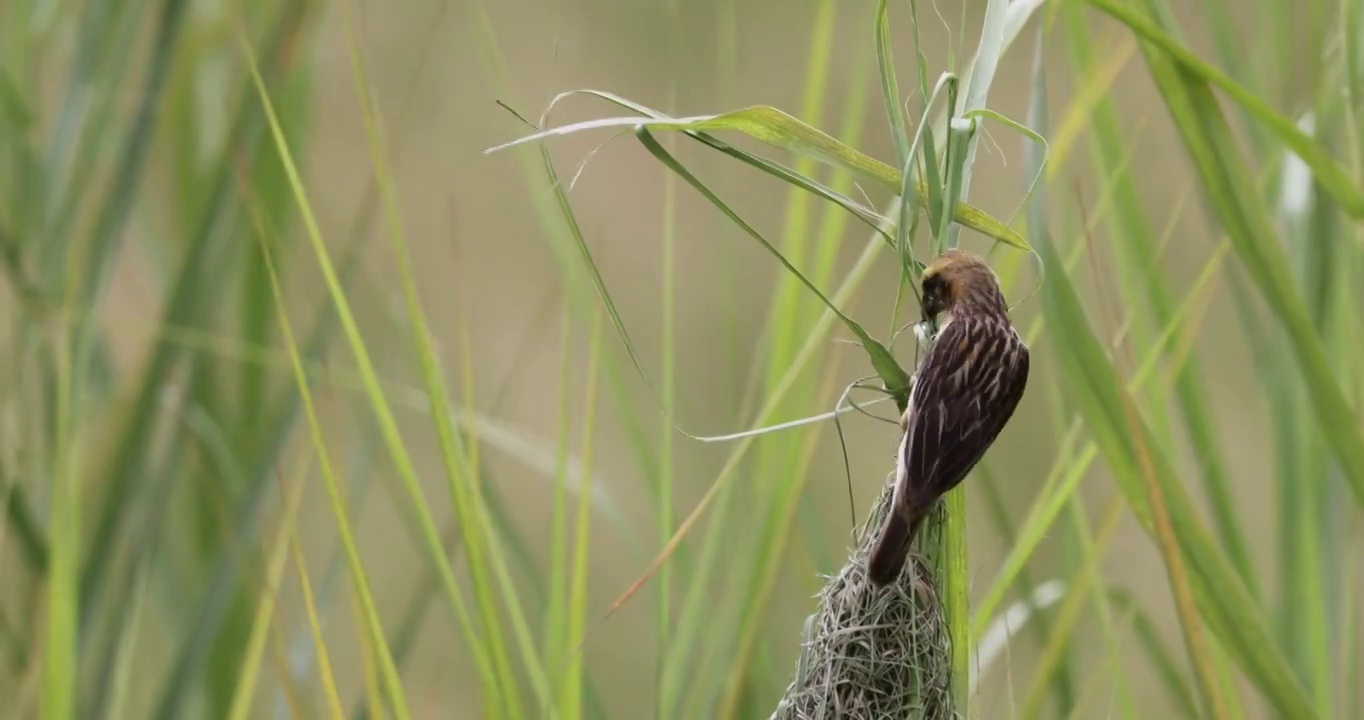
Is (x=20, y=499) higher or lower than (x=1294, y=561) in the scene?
lower

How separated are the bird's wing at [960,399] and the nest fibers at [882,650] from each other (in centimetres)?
5

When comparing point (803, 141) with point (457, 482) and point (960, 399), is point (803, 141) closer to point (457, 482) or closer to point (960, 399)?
point (960, 399)

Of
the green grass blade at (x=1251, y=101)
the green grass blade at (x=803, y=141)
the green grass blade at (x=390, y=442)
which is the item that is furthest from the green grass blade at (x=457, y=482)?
the green grass blade at (x=1251, y=101)

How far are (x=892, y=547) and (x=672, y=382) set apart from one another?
14.2 inches

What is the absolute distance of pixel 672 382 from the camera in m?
0.76

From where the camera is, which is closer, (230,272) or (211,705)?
(211,705)

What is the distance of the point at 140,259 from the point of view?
5.72 feet

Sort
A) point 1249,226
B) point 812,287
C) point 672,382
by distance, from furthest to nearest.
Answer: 1. point 672,382
2. point 1249,226
3. point 812,287

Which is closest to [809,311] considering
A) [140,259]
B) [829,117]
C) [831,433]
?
[831,433]

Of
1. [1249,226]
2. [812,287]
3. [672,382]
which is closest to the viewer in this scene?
[812,287]

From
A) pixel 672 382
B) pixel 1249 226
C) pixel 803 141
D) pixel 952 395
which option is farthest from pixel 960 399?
pixel 672 382

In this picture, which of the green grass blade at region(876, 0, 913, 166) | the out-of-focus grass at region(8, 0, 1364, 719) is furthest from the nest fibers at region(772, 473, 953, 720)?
the green grass blade at region(876, 0, 913, 166)

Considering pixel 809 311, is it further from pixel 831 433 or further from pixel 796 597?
pixel 831 433

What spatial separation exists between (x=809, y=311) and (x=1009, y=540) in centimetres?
22
